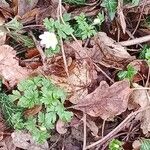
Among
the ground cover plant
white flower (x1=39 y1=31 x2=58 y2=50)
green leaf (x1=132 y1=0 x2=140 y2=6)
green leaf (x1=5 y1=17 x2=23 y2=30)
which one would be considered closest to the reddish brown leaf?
the ground cover plant

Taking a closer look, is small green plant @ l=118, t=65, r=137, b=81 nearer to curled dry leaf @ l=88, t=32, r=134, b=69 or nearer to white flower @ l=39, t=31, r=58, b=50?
curled dry leaf @ l=88, t=32, r=134, b=69

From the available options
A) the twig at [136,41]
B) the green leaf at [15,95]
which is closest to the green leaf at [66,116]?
the green leaf at [15,95]

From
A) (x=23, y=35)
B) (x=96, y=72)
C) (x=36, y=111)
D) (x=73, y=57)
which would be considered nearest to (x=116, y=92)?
(x=96, y=72)

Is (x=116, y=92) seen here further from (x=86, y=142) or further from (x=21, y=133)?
(x=21, y=133)

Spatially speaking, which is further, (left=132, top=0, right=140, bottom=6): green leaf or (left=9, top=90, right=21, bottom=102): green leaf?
(left=132, top=0, right=140, bottom=6): green leaf

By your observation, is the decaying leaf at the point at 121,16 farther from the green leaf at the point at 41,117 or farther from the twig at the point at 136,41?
the green leaf at the point at 41,117

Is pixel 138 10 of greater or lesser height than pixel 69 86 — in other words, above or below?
above
